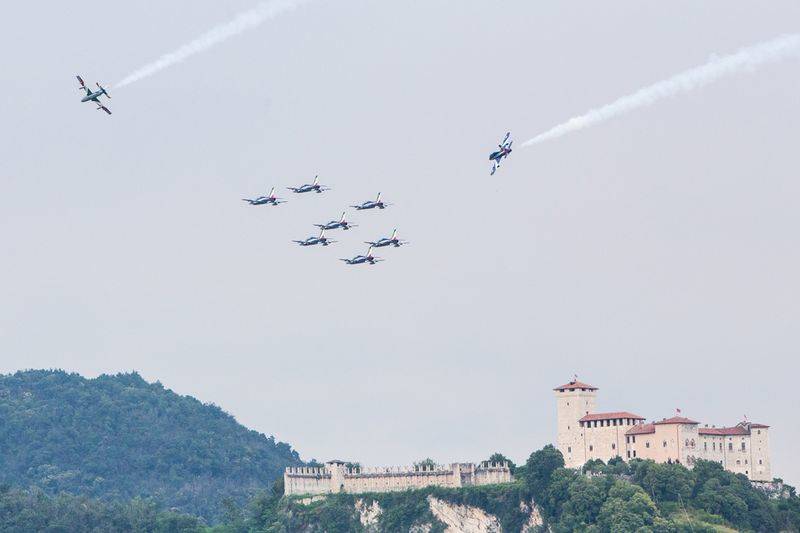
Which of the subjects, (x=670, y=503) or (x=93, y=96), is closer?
(x=93, y=96)

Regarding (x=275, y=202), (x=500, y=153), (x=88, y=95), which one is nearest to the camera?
(x=88, y=95)

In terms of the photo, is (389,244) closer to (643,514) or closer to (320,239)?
(320,239)

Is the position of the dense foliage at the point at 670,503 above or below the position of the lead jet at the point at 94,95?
below

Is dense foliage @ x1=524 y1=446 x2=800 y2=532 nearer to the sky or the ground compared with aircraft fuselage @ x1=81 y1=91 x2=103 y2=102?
nearer to the ground

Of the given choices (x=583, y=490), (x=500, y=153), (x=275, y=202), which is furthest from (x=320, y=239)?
(x=583, y=490)

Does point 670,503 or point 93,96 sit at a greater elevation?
point 93,96

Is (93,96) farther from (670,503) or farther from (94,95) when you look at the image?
(670,503)

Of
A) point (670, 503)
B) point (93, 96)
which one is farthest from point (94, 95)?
point (670, 503)

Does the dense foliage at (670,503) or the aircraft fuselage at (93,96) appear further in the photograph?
the dense foliage at (670,503)

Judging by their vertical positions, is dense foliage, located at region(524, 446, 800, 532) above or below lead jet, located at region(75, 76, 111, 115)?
below

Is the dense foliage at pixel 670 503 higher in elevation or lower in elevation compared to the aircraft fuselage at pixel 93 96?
lower

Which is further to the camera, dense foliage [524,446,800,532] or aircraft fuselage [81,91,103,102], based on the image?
dense foliage [524,446,800,532]
